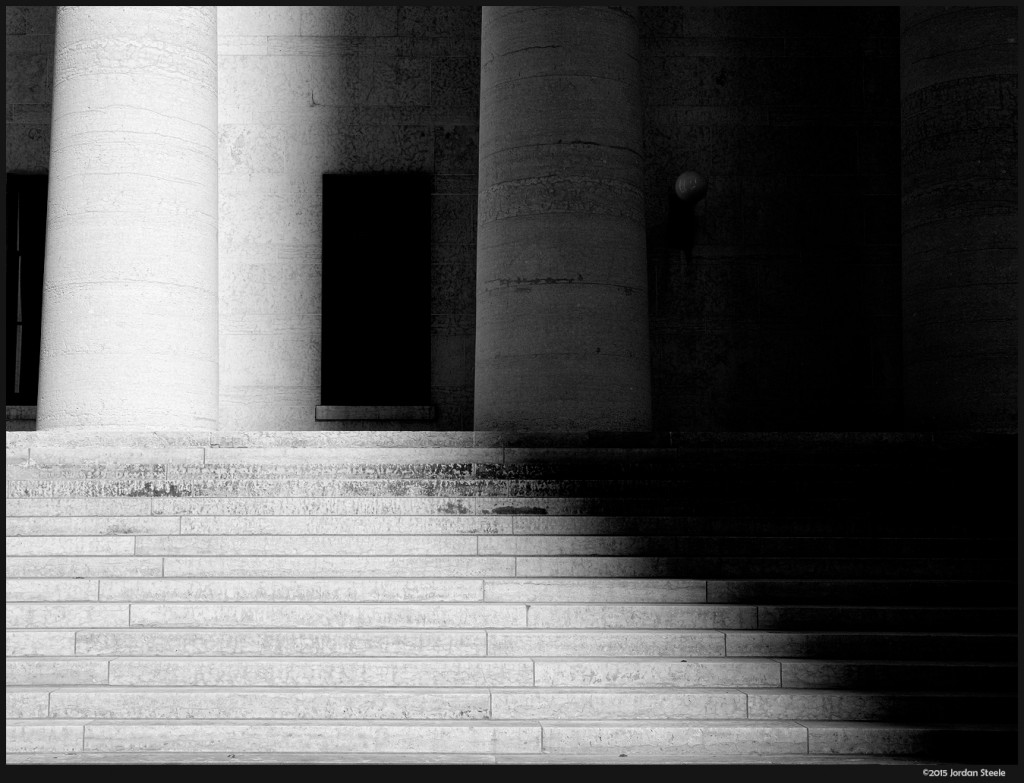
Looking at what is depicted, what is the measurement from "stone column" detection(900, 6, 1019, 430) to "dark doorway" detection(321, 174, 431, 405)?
7.96m

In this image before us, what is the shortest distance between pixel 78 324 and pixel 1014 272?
12.1 meters

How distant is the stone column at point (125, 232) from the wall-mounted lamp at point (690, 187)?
7726mm

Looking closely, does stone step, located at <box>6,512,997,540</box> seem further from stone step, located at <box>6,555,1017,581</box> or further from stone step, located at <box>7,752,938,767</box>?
stone step, located at <box>7,752,938,767</box>

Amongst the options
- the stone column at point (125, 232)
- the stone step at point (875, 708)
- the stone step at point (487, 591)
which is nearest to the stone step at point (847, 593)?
the stone step at point (487, 591)

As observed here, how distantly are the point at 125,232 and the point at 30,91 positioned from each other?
7052 mm

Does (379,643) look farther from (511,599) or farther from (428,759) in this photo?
(428,759)

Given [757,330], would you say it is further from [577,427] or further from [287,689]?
[287,689]

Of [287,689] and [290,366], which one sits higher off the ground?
[290,366]

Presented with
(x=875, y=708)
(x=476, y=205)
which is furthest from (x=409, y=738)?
(x=476, y=205)

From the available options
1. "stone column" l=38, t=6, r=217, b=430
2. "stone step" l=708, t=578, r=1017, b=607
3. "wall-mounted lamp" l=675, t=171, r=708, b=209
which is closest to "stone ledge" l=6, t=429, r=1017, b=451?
"stone column" l=38, t=6, r=217, b=430

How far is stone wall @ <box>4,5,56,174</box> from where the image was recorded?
60.0 feet

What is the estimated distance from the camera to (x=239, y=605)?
27.8 ft

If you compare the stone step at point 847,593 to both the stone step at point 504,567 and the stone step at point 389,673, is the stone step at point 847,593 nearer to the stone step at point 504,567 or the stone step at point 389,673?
the stone step at point 504,567

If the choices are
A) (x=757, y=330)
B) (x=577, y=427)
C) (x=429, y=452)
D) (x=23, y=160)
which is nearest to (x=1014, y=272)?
(x=757, y=330)
